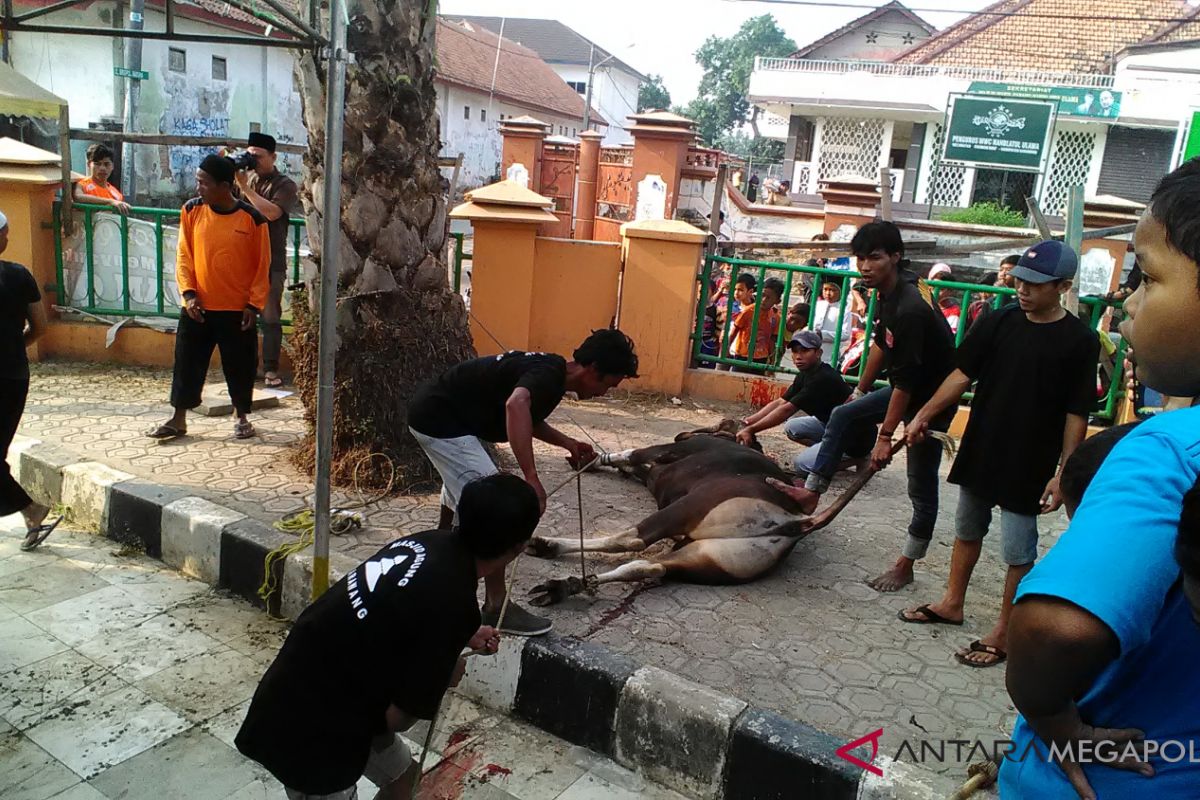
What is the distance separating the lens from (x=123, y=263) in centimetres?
708

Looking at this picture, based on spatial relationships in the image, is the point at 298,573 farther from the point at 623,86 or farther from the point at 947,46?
the point at 623,86

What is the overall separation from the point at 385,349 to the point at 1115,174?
77.9ft

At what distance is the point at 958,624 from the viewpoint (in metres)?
3.79

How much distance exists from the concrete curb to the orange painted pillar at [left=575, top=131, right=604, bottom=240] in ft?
41.7

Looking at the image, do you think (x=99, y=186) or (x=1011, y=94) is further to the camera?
(x=1011, y=94)

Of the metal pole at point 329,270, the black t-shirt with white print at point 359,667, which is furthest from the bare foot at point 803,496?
the black t-shirt with white print at point 359,667

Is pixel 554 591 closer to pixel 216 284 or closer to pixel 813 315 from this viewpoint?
pixel 216 284

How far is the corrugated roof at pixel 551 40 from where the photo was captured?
4944cm

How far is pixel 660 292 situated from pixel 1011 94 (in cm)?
1742

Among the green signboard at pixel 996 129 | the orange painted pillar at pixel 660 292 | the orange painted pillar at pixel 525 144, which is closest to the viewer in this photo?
the orange painted pillar at pixel 660 292

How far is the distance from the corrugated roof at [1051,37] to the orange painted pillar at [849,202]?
47.7 ft

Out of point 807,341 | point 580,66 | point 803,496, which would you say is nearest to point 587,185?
point 807,341

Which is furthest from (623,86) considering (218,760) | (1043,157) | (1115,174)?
(218,760)

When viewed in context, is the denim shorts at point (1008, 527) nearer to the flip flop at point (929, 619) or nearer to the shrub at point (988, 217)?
the flip flop at point (929, 619)
